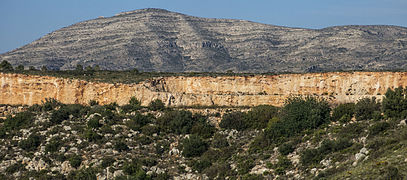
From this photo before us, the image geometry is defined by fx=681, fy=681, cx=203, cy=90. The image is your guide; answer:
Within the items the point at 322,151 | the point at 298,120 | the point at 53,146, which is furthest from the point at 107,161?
the point at 322,151

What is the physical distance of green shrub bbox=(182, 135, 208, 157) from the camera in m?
57.2

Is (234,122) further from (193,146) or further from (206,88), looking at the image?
(206,88)

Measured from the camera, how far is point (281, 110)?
61875mm

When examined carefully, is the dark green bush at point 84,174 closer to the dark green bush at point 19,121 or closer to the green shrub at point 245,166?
the green shrub at point 245,166

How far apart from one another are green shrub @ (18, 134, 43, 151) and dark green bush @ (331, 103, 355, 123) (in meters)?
26.3

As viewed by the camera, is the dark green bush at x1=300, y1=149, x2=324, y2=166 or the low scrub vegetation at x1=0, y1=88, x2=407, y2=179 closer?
the dark green bush at x1=300, y1=149, x2=324, y2=166

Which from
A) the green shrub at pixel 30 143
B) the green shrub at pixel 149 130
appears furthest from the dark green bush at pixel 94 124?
the green shrub at pixel 30 143

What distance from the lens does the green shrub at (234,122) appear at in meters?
61.0

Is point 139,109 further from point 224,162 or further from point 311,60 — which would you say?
point 311,60

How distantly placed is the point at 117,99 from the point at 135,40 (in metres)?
103

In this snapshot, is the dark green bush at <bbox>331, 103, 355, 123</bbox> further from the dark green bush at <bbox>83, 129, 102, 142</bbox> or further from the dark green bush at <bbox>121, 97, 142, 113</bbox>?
the dark green bush at <bbox>83, 129, 102, 142</bbox>

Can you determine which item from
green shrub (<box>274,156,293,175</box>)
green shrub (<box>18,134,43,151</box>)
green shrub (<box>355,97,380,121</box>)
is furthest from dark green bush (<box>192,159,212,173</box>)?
green shrub (<box>18,134,43,151</box>)

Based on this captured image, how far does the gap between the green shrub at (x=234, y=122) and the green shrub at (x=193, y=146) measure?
349 cm

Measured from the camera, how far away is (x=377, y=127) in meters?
49.4
